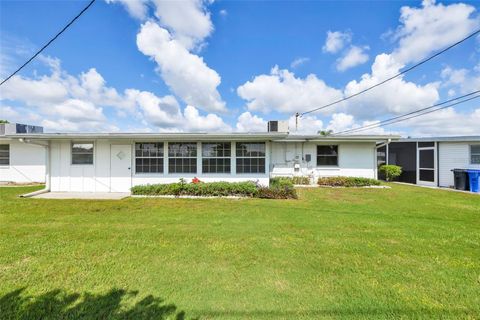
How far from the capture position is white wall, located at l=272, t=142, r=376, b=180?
12578 mm

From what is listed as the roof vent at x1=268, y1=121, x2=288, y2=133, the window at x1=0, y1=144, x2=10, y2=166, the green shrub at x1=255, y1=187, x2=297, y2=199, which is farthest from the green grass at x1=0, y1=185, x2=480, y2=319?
the window at x1=0, y1=144, x2=10, y2=166

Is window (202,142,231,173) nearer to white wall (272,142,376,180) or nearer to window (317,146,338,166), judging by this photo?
white wall (272,142,376,180)

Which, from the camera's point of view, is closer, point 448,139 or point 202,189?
point 202,189

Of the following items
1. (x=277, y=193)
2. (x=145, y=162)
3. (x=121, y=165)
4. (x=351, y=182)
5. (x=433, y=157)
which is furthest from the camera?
(x=433, y=157)

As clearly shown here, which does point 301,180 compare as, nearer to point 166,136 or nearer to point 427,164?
point 166,136

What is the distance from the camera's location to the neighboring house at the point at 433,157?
11883 mm

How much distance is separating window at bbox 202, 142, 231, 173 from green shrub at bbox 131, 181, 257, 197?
→ 101 centimetres

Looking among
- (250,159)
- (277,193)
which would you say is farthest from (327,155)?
(277,193)

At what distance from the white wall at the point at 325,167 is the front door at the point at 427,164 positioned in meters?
3.63

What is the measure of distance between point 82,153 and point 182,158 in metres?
4.60

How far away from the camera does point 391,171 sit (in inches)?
551

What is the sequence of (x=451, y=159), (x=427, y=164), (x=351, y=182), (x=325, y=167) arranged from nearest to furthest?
(x=351, y=182)
(x=451, y=159)
(x=325, y=167)
(x=427, y=164)

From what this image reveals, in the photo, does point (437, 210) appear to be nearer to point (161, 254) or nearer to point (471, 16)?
point (471, 16)

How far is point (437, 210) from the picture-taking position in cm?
668
